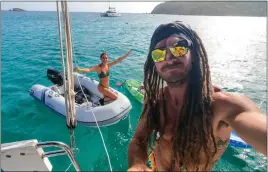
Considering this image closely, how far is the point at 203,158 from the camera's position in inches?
63.2

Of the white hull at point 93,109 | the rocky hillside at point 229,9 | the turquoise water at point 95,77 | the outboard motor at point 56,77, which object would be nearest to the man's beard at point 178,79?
the turquoise water at point 95,77

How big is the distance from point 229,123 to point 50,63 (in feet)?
42.3

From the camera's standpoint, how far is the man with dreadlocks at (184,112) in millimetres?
1401

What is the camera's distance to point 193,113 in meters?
1.53

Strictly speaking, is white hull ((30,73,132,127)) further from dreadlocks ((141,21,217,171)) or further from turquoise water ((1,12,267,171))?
dreadlocks ((141,21,217,171))

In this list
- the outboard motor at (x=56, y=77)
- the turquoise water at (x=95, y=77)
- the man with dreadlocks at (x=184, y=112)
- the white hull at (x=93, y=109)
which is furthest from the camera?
the outboard motor at (x=56, y=77)

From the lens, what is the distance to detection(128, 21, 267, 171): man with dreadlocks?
140cm

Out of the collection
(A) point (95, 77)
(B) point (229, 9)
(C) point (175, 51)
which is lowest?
(A) point (95, 77)

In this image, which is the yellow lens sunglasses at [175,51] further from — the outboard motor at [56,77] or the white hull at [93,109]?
the outboard motor at [56,77]

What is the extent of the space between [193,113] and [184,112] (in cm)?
8

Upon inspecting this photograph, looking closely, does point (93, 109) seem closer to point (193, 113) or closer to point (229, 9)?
point (193, 113)

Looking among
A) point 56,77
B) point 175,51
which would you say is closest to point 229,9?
point 56,77

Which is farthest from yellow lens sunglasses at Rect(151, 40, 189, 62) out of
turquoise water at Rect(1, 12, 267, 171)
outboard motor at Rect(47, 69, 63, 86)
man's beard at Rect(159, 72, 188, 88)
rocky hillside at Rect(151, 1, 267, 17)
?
rocky hillside at Rect(151, 1, 267, 17)

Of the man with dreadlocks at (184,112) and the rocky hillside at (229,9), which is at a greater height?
the rocky hillside at (229,9)
